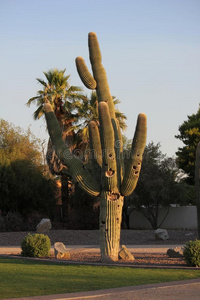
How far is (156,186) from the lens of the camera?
3147 centimetres

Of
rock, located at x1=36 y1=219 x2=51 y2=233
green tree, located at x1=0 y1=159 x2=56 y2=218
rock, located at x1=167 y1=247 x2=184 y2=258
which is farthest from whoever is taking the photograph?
green tree, located at x1=0 y1=159 x2=56 y2=218

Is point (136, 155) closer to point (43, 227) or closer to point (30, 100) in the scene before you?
point (43, 227)

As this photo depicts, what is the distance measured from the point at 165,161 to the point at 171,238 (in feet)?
26.5

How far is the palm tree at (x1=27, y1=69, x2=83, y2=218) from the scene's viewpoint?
3341 cm

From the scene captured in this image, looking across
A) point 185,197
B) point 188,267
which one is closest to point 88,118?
point 185,197

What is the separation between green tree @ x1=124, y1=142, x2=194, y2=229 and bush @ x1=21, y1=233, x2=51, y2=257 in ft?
52.5

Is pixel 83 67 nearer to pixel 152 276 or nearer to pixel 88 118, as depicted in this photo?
pixel 152 276

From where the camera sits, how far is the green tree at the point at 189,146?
32.5 meters

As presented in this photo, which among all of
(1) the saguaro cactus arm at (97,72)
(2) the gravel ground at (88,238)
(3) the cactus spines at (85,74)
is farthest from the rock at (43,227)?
(3) the cactus spines at (85,74)

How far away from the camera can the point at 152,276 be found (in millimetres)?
Result: 11359

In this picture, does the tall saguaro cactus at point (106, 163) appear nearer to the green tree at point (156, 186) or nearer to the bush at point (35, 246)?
the bush at point (35, 246)

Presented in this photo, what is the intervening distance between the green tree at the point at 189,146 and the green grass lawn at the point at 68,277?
19922 millimetres

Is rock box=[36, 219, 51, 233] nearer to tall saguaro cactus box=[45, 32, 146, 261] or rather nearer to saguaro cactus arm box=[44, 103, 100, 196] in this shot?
tall saguaro cactus box=[45, 32, 146, 261]

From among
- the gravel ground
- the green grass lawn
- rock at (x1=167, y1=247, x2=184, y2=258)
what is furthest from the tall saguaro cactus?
the gravel ground
